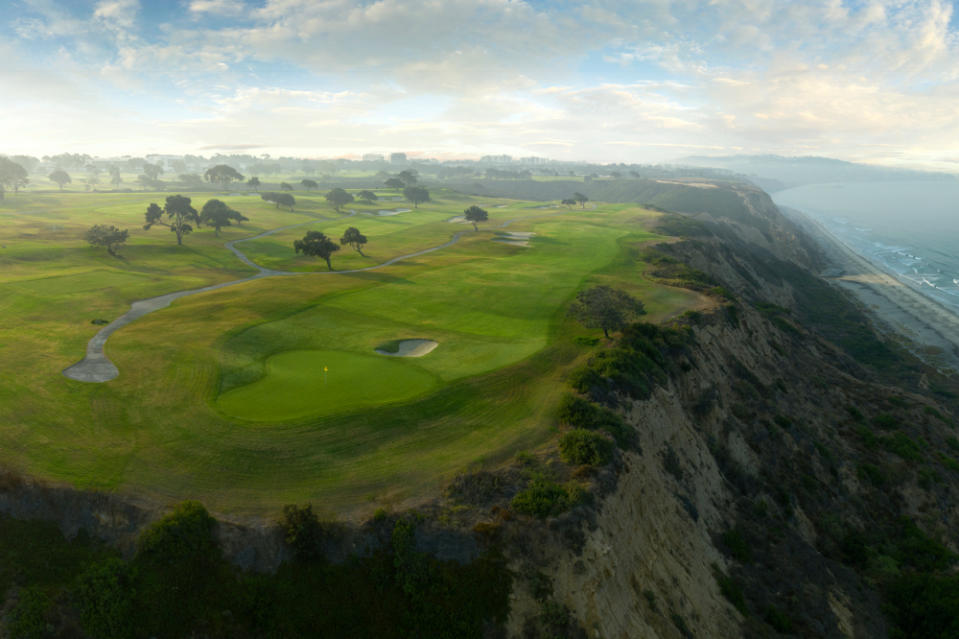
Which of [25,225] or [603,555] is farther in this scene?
[25,225]

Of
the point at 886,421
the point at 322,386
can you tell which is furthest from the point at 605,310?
the point at 886,421

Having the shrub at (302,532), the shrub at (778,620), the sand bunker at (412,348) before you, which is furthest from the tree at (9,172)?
the shrub at (778,620)

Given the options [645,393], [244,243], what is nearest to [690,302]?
[645,393]

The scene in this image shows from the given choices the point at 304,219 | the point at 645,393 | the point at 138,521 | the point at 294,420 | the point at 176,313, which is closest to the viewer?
the point at 138,521

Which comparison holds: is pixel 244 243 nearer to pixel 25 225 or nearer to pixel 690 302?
pixel 25 225

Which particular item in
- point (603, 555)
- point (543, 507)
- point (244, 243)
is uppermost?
point (244, 243)

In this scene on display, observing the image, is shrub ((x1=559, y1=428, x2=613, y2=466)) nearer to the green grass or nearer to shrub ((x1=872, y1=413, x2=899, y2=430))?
the green grass

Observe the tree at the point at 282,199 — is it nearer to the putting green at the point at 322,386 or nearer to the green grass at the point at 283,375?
the green grass at the point at 283,375
